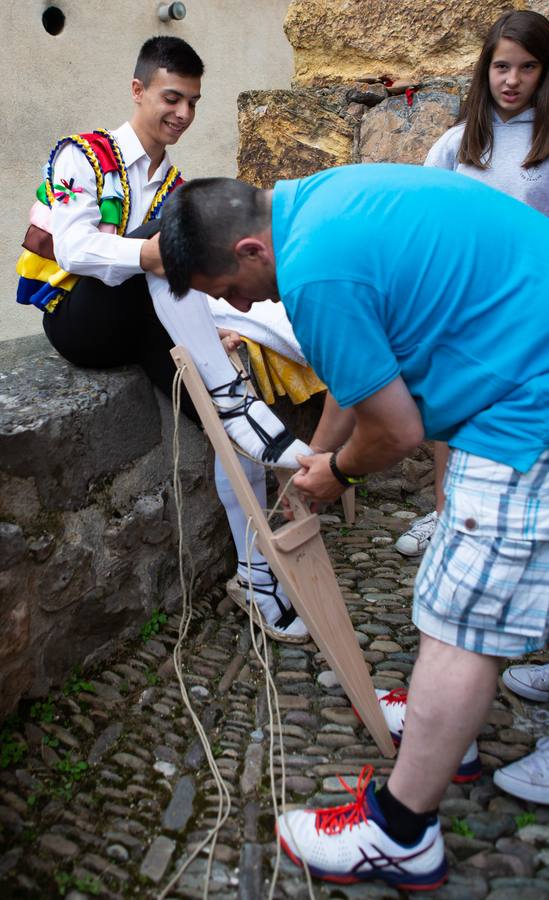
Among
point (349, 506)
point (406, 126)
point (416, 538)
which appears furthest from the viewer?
point (406, 126)

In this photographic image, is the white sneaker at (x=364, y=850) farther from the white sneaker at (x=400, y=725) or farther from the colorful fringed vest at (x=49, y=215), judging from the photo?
the colorful fringed vest at (x=49, y=215)

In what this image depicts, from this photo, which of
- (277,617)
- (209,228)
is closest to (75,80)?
(277,617)

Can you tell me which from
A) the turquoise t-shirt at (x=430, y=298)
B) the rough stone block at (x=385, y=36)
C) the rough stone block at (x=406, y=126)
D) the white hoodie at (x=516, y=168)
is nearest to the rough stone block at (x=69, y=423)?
the turquoise t-shirt at (x=430, y=298)

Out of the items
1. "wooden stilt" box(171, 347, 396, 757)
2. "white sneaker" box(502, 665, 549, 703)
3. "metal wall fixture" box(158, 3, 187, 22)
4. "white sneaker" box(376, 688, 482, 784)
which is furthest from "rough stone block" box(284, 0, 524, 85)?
"metal wall fixture" box(158, 3, 187, 22)

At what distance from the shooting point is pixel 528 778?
73.0 inches

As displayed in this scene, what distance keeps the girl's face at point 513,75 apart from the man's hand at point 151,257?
126cm

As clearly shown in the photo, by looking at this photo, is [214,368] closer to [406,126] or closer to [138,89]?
[138,89]

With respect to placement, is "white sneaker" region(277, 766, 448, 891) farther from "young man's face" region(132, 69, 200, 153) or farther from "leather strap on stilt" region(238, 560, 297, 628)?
"young man's face" region(132, 69, 200, 153)

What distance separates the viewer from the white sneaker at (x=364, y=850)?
5.32 feet

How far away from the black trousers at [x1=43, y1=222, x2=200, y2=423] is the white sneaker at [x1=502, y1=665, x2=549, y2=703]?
1220 mm

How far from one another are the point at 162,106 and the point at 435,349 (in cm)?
155

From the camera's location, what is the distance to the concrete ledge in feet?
6.82

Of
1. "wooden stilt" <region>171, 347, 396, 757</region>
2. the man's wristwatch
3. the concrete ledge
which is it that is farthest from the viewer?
the concrete ledge

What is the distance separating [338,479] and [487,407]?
45 centimetres
